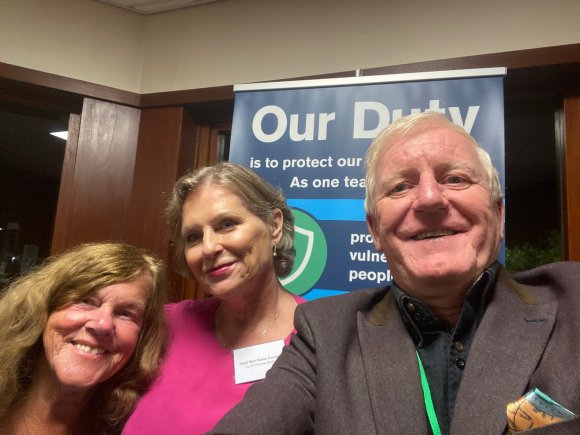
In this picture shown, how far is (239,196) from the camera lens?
152cm

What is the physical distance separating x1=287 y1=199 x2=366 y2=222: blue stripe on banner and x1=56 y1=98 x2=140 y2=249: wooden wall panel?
1.11 m

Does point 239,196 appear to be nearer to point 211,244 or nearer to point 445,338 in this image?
point 211,244

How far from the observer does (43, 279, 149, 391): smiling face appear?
1345 mm

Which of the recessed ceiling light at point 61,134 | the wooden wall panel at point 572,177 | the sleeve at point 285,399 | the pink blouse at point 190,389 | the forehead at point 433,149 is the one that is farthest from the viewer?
the recessed ceiling light at point 61,134

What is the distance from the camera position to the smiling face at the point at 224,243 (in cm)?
146

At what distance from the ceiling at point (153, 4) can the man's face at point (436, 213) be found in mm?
1963

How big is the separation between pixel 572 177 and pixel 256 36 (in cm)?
174

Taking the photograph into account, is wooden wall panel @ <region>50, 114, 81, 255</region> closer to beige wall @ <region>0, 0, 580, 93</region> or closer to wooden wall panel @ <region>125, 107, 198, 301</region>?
wooden wall panel @ <region>125, 107, 198, 301</region>

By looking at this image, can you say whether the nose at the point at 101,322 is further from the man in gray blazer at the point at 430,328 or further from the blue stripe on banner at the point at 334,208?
Result: the blue stripe on banner at the point at 334,208

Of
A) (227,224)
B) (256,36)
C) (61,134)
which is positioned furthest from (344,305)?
(61,134)

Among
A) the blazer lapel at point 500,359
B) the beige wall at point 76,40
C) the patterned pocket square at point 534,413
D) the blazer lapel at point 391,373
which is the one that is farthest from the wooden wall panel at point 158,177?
the patterned pocket square at point 534,413

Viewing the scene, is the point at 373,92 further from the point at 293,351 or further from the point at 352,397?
the point at 352,397

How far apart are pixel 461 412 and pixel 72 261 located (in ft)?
4.17

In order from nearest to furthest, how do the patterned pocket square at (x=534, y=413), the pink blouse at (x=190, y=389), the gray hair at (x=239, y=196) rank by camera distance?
the patterned pocket square at (x=534, y=413) → the pink blouse at (x=190, y=389) → the gray hair at (x=239, y=196)
